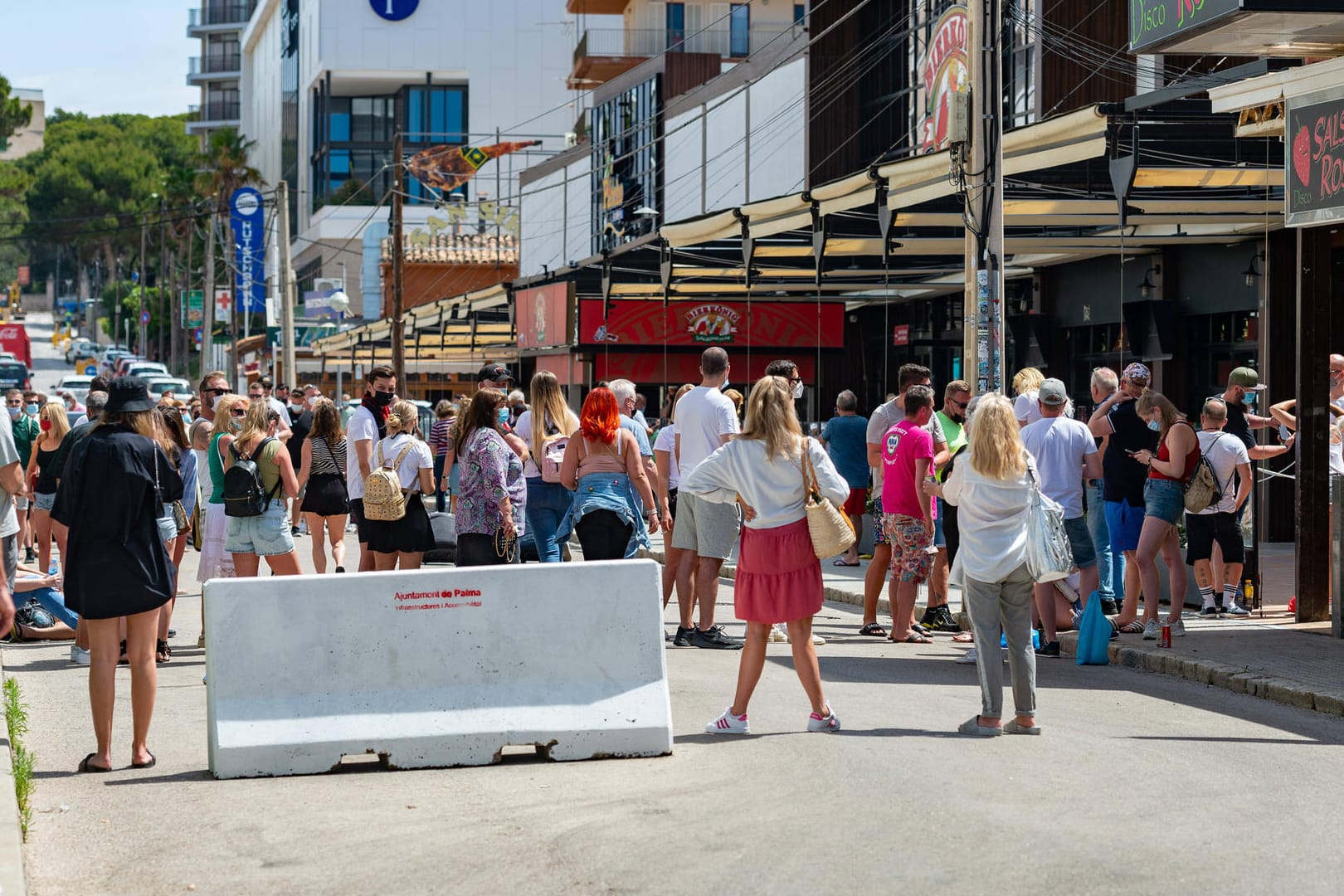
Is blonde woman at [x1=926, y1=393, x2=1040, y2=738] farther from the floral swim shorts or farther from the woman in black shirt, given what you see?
the woman in black shirt

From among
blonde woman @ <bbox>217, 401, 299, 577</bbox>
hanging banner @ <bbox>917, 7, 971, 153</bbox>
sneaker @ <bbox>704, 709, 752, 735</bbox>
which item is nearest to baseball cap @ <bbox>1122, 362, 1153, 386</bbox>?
hanging banner @ <bbox>917, 7, 971, 153</bbox>

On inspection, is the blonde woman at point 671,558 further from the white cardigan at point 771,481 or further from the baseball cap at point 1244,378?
the baseball cap at point 1244,378

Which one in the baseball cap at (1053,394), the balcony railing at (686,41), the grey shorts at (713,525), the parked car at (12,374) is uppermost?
the balcony railing at (686,41)

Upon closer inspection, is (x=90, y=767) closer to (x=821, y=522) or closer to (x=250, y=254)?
(x=821, y=522)

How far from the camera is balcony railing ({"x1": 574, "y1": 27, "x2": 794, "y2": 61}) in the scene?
50.8 meters

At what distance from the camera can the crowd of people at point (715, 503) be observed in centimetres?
826

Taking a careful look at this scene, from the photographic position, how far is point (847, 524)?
339 inches

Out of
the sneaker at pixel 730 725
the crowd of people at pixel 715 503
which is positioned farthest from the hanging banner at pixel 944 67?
the sneaker at pixel 730 725

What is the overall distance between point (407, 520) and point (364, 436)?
2170 millimetres

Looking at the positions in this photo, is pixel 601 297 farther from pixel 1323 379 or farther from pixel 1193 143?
pixel 1323 379

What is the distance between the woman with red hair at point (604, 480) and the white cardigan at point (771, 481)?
9.56 feet

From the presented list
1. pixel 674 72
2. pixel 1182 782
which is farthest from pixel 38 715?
pixel 674 72

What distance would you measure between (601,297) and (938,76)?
36.7 feet

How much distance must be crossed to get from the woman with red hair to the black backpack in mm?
2149
